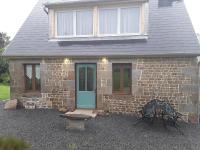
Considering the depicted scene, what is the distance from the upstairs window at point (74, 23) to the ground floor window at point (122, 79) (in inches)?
93.8

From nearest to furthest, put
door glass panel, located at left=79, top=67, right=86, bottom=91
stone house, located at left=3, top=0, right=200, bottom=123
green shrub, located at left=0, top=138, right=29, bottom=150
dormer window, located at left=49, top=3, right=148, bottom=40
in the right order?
green shrub, located at left=0, top=138, right=29, bottom=150 → stone house, located at left=3, top=0, right=200, bottom=123 → dormer window, located at left=49, top=3, right=148, bottom=40 → door glass panel, located at left=79, top=67, right=86, bottom=91

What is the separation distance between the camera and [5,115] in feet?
36.3

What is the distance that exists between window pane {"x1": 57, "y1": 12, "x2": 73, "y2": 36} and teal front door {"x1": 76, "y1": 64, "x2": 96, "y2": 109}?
1.95m

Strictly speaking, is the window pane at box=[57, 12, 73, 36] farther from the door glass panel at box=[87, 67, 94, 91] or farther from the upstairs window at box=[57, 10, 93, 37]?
the door glass panel at box=[87, 67, 94, 91]

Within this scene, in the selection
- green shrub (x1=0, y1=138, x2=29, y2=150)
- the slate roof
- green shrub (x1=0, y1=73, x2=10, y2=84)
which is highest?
the slate roof

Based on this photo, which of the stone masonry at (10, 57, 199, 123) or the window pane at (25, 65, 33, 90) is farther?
the window pane at (25, 65, 33, 90)

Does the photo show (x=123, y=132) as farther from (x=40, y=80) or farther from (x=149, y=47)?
(x=40, y=80)

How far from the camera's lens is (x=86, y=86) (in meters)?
11.9

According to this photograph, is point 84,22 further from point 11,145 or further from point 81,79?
point 11,145

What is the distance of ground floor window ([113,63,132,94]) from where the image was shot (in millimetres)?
11250

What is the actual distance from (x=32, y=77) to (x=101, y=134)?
6.04 metres

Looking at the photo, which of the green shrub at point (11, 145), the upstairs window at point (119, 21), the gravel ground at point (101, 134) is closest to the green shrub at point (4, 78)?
the gravel ground at point (101, 134)

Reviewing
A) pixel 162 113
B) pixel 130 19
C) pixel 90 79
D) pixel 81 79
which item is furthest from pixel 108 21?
pixel 162 113

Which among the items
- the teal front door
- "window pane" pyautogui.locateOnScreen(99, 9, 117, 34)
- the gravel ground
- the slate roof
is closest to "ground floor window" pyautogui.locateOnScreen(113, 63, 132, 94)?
the slate roof
